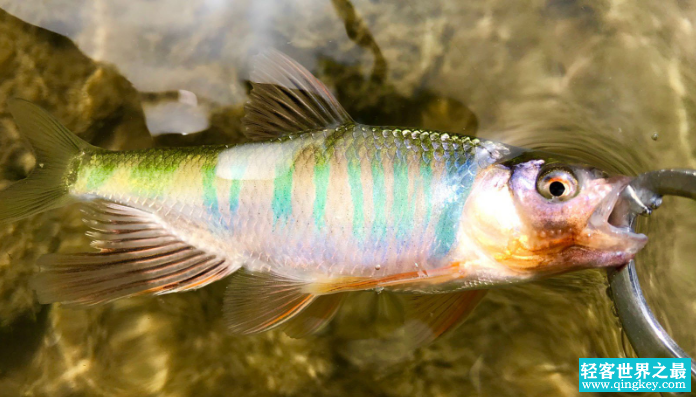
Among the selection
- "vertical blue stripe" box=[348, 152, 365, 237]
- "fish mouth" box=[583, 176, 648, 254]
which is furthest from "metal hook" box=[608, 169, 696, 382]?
"vertical blue stripe" box=[348, 152, 365, 237]

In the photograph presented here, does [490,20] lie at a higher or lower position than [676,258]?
higher

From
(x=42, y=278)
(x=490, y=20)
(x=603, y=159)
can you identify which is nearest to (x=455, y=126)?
(x=490, y=20)

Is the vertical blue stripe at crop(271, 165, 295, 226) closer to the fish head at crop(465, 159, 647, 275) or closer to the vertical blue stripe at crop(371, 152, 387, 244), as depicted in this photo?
the vertical blue stripe at crop(371, 152, 387, 244)

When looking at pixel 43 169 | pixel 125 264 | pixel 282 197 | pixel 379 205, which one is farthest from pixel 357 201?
pixel 43 169

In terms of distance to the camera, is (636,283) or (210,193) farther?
(210,193)

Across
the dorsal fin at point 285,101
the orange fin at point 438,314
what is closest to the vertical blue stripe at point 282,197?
the dorsal fin at point 285,101

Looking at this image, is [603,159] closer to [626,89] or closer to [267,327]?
[626,89]

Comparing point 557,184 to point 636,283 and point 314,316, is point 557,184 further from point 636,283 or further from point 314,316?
point 314,316
